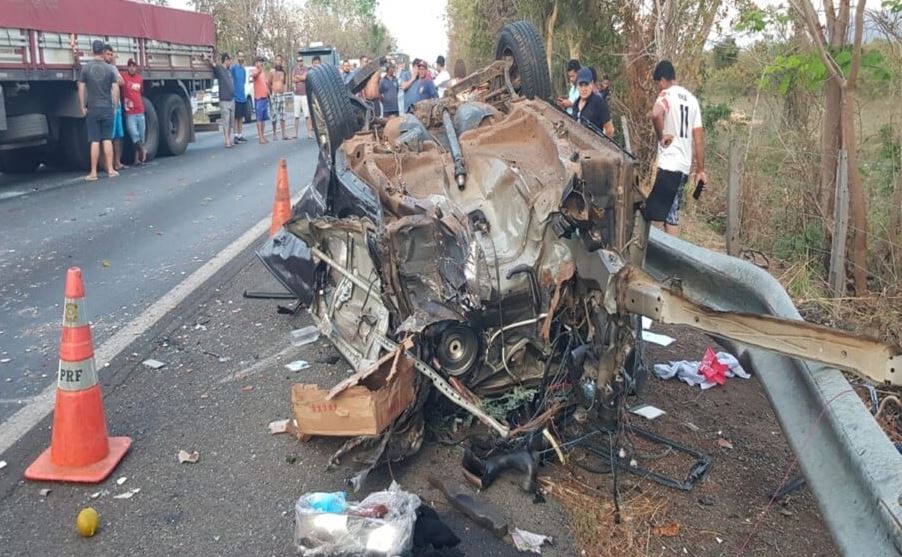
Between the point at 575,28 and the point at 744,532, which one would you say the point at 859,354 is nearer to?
the point at 744,532

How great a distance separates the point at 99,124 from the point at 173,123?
383 centimetres

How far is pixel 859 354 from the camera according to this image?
2459 mm

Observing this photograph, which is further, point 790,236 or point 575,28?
point 575,28

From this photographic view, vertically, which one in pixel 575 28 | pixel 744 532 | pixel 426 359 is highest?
pixel 575 28

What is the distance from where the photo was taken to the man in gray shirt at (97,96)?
1232 centimetres

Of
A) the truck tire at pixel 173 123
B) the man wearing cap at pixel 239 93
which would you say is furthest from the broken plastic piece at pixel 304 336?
the man wearing cap at pixel 239 93

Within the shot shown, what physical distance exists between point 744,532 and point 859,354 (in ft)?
3.51

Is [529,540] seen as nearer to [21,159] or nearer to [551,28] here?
[21,159]

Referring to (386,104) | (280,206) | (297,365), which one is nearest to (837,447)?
(297,365)

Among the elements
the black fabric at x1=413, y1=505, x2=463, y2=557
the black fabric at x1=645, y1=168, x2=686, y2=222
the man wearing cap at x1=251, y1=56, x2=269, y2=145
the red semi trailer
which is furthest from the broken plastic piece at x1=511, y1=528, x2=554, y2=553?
the man wearing cap at x1=251, y1=56, x2=269, y2=145

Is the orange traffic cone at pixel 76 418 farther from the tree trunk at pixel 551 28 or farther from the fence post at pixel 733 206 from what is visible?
the tree trunk at pixel 551 28

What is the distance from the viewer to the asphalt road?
549 cm

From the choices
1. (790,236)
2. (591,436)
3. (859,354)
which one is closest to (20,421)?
(591,436)

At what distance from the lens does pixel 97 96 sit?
12.3m
